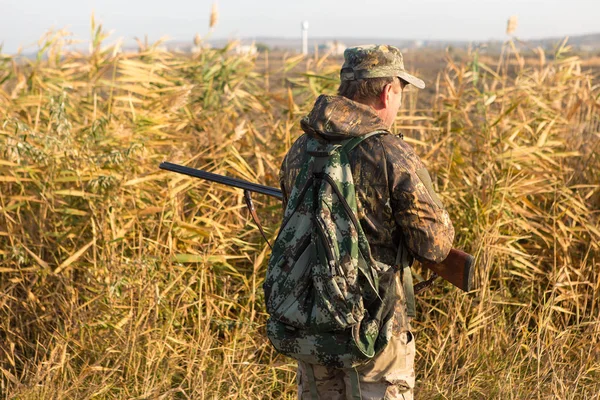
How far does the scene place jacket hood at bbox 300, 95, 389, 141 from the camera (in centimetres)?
219

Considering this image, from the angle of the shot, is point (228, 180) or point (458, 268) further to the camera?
point (228, 180)

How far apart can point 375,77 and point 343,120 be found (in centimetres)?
19

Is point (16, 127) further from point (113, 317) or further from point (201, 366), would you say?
point (201, 366)

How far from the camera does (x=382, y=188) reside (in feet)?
7.22

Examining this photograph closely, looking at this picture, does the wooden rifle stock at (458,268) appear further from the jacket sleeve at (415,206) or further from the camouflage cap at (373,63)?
the camouflage cap at (373,63)

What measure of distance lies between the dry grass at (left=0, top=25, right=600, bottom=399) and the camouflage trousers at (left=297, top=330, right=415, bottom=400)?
918 millimetres

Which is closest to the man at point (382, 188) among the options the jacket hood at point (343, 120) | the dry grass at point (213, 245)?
the jacket hood at point (343, 120)

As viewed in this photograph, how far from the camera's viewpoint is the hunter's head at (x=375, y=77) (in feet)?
7.47

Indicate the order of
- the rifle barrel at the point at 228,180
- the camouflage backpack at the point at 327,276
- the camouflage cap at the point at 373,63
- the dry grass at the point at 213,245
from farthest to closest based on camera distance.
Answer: the dry grass at the point at 213,245, the rifle barrel at the point at 228,180, the camouflage cap at the point at 373,63, the camouflage backpack at the point at 327,276

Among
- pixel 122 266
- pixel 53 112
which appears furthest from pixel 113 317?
pixel 53 112

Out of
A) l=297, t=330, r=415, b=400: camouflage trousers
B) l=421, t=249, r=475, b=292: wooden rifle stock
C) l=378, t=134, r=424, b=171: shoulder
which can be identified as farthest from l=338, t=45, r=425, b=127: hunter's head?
l=297, t=330, r=415, b=400: camouflage trousers

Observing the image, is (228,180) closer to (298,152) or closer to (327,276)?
(298,152)

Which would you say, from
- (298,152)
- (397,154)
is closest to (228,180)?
(298,152)

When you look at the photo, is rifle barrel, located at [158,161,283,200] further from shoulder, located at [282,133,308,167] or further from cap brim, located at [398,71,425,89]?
cap brim, located at [398,71,425,89]
